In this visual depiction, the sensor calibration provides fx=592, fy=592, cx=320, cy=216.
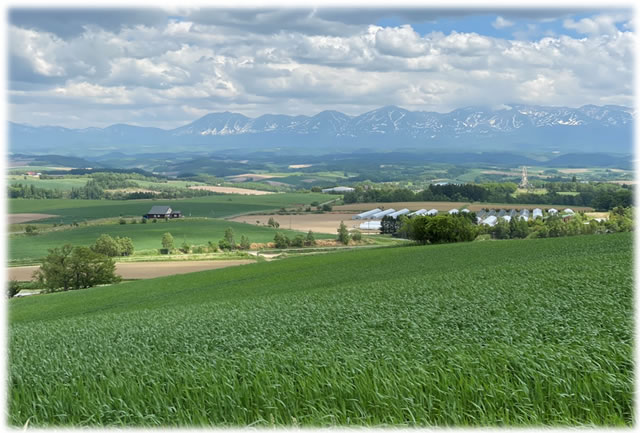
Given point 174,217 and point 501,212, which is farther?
point 174,217

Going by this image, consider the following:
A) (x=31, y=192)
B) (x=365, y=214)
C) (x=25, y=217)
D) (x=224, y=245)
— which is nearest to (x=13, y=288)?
(x=224, y=245)

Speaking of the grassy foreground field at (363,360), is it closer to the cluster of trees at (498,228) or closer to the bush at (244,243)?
the cluster of trees at (498,228)

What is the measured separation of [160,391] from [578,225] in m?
74.1

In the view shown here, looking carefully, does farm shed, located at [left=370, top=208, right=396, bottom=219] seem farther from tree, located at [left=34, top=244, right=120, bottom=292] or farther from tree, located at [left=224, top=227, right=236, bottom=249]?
tree, located at [left=34, top=244, right=120, bottom=292]

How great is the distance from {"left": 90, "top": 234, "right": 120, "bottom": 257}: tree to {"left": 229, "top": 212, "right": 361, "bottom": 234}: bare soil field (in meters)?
30.0

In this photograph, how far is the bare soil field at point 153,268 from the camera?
62250 mm

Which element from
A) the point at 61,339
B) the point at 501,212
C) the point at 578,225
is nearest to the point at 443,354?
the point at 61,339

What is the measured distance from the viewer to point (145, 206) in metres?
139

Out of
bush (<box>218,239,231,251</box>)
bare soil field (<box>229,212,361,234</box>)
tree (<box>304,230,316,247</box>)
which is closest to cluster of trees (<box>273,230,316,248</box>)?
tree (<box>304,230,316,247</box>)

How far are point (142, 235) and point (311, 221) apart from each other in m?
30.5

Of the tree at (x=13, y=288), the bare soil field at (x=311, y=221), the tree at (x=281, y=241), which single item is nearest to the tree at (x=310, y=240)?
the tree at (x=281, y=241)

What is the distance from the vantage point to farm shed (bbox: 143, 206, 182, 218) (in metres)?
124

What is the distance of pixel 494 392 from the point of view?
28.9 feet

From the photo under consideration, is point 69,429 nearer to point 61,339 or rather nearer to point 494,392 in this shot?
point 494,392
